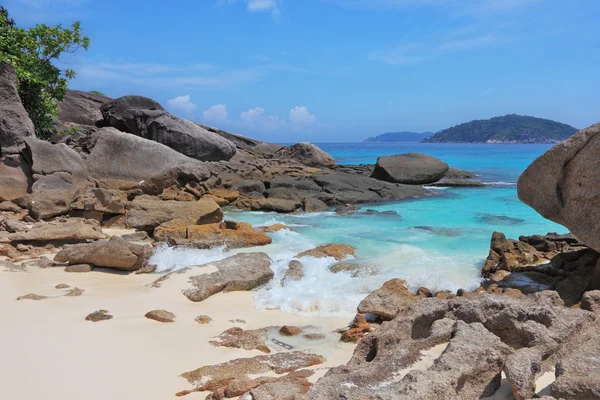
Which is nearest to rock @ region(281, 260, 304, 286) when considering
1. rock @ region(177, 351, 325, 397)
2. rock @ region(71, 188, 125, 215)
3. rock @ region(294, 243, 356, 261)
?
rock @ region(294, 243, 356, 261)

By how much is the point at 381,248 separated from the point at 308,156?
66.9 ft

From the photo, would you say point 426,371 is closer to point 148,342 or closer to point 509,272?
point 148,342

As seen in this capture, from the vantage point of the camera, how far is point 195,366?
4.15 meters

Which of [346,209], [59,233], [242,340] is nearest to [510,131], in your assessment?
[346,209]

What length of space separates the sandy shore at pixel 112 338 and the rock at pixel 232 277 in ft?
0.47

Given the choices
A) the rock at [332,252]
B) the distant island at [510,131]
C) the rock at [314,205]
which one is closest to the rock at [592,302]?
the rock at [332,252]

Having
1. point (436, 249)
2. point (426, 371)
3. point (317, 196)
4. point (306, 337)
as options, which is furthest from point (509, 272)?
point (317, 196)

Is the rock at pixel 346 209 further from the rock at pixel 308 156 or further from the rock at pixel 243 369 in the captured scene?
the rock at pixel 308 156

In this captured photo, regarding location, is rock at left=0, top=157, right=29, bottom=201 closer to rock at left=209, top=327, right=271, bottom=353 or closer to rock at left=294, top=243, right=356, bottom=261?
rock at left=294, top=243, right=356, bottom=261

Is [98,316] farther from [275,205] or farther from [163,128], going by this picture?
[163,128]

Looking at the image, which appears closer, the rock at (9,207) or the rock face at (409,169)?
the rock at (9,207)

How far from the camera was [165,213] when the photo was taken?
1015 centimetres

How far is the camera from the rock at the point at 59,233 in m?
8.16

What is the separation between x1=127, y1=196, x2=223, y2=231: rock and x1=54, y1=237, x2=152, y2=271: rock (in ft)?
8.08
